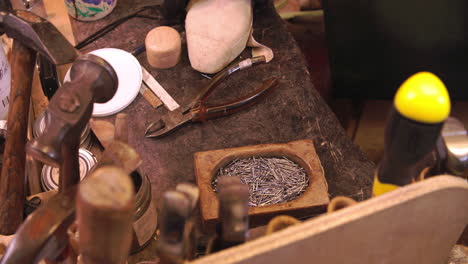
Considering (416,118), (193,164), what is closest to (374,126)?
(193,164)

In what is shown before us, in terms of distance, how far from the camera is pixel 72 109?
1.38 feet

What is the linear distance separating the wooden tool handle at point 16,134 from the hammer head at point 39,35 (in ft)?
0.07

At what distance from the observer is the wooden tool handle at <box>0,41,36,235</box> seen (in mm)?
522

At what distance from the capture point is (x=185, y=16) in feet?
3.24

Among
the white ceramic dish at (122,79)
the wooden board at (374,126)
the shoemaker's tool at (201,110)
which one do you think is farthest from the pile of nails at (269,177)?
the wooden board at (374,126)

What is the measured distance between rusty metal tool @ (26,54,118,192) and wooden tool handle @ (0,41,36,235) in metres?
0.08

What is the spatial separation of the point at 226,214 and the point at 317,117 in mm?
484

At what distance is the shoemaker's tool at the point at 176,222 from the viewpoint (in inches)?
14.2

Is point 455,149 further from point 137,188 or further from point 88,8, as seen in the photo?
point 88,8

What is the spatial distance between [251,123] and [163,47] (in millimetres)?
210

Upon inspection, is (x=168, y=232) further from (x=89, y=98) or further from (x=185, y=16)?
(x=185, y=16)

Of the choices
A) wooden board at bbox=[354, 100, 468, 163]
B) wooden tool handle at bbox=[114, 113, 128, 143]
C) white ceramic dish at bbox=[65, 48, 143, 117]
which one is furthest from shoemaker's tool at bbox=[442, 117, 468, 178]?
wooden board at bbox=[354, 100, 468, 163]

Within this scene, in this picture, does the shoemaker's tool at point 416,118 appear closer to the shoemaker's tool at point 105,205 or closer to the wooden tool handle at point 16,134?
the shoemaker's tool at point 105,205

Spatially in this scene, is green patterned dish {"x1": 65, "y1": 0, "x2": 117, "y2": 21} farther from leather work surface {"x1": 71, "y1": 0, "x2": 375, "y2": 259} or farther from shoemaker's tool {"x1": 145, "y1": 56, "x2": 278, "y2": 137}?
shoemaker's tool {"x1": 145, "y1": 56, "x2": 278, "y2": 137}
